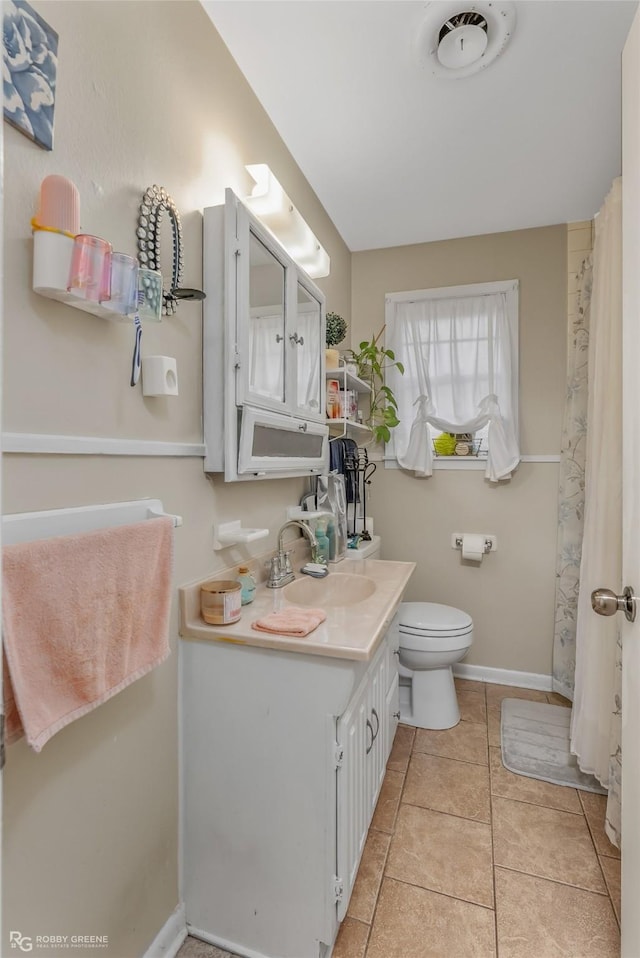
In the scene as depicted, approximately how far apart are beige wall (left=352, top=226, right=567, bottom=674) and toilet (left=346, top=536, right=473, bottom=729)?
1.51 ft

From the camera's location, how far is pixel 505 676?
8.66 ft

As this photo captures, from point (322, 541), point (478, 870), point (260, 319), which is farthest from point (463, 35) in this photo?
→ point (478, 870)

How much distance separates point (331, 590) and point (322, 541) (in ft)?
0.89

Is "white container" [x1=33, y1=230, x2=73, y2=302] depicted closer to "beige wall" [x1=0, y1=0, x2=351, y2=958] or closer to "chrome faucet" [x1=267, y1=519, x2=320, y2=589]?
"beige wall" [x1=0, y1=0, x2=351, y2=958]

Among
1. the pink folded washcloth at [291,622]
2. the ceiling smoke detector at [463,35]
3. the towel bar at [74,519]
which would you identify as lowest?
the pink folded washcloth at [291,622]

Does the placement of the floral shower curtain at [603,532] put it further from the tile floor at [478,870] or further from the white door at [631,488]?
the white door at [631,488]

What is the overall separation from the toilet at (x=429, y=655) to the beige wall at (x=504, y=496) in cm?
46

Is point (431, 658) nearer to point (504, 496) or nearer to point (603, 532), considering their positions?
point (603, 532)

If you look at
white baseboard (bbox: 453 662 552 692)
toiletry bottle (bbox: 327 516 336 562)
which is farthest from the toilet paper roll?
toiletry bottle (bbox: 327 516 336 562)

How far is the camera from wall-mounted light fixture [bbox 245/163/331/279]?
1541 mm

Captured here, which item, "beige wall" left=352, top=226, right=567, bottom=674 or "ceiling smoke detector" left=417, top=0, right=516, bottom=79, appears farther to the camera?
"beige wall" left=352, top=226, right=567, bottom=674

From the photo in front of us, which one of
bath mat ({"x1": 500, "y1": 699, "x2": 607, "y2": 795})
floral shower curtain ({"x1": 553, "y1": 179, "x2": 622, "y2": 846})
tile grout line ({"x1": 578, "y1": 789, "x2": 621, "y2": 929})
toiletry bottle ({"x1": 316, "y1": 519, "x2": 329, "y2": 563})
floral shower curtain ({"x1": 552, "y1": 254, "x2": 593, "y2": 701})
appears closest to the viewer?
tile grout line ({"x1": 578, "y1": 789, "x2": 621, "y2": 929})

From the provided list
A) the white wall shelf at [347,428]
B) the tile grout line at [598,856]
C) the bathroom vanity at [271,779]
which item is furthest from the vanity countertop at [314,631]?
the tile grout line at [598,856]

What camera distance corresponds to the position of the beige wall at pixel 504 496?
2555 mm
